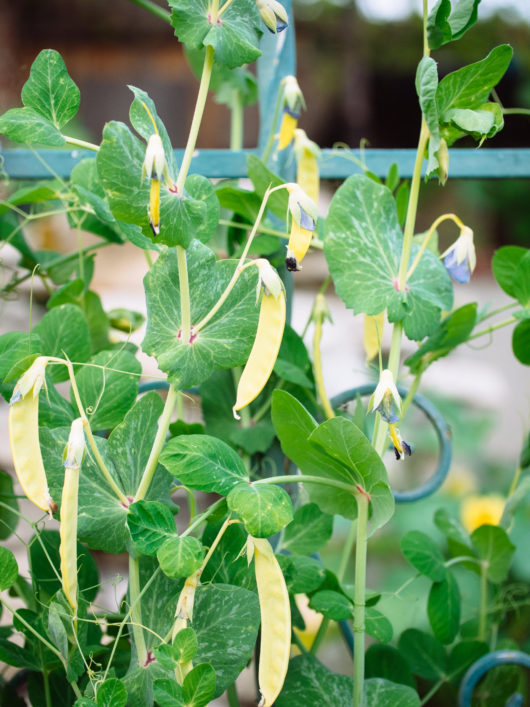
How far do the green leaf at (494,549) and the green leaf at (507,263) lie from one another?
200 millimetres

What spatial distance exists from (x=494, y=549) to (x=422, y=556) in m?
0.08

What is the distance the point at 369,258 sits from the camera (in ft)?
1.64

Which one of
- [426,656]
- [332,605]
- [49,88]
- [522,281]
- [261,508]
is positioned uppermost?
[49,88]

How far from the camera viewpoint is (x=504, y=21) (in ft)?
10.3

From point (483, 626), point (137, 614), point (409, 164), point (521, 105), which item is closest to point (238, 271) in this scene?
point (137, 614)

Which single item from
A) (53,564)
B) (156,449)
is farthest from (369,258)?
(53,564)

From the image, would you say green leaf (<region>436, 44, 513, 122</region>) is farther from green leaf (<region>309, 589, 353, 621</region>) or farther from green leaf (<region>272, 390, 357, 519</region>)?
green leaf (<region>309, 589, 353, 621</region>)

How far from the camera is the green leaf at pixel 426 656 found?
2.04 ft

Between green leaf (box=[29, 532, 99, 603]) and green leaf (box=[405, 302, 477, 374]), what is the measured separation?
0.92 feet

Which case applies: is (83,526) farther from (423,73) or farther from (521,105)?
(521,105)

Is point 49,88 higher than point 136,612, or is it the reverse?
point 49,88

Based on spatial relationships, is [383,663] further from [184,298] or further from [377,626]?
[184,298]

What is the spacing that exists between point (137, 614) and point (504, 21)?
3.32 meters

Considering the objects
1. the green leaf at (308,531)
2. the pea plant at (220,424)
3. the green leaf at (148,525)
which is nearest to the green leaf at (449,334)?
the pea plant at (220,424)
